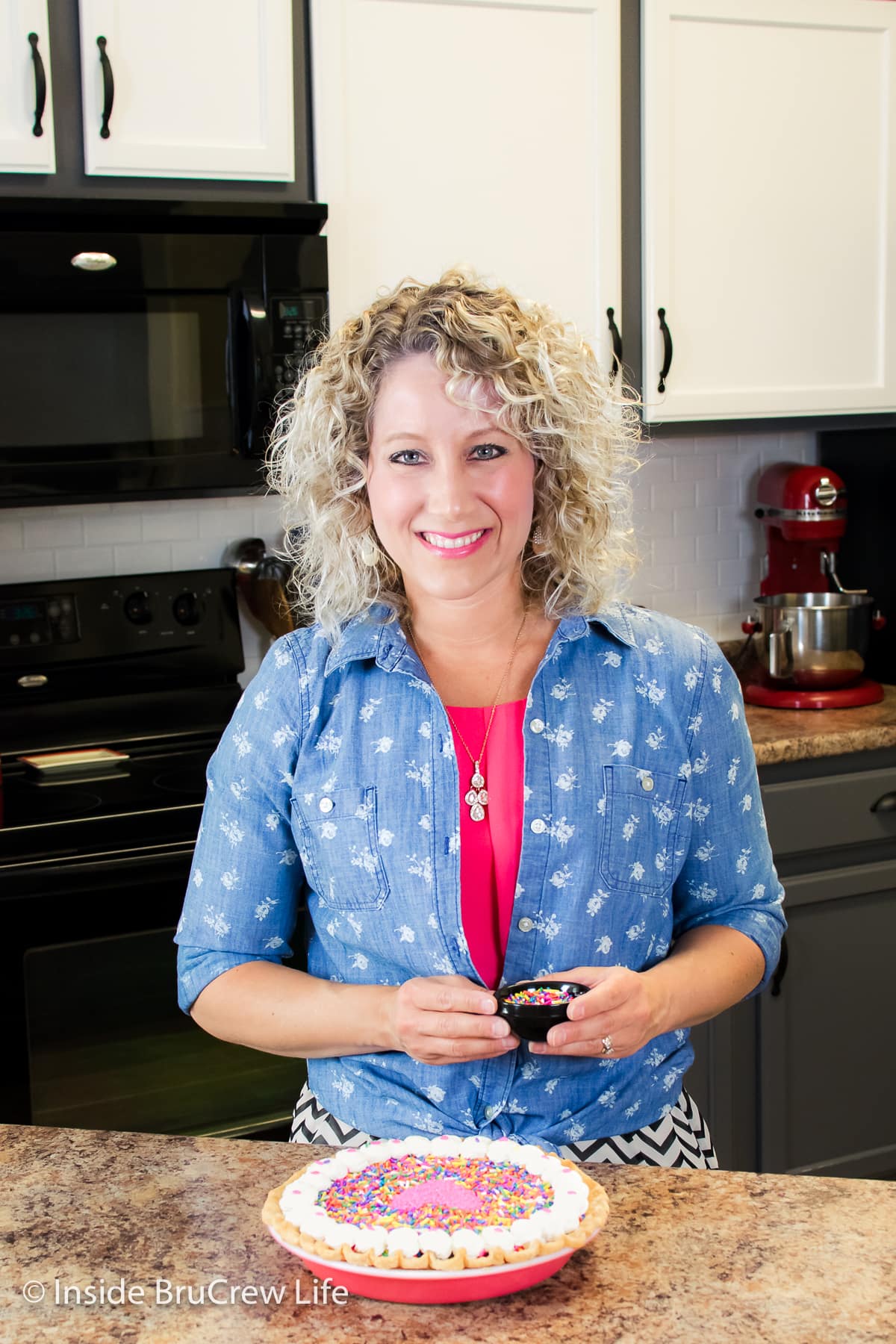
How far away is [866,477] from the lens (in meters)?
3.22

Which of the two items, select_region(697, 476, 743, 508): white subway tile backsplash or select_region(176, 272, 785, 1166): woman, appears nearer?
select_region(176, 272, 785, 1166): woman

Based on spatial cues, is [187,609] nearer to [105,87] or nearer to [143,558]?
[143,558]

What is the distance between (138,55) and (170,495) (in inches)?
28.6

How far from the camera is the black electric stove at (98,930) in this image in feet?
7.04

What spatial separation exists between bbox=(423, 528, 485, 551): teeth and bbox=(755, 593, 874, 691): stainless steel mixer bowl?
1.62m

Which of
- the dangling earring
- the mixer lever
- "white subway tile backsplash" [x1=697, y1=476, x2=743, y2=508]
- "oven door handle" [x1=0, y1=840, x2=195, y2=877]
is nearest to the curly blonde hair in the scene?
the dangling earring

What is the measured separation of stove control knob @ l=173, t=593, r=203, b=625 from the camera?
2.77 metres

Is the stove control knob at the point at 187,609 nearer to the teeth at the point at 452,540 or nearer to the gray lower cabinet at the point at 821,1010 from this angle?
the gray lower cabinet at the point at 821,1010

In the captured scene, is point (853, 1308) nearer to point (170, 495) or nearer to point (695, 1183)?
point (695, 1183)

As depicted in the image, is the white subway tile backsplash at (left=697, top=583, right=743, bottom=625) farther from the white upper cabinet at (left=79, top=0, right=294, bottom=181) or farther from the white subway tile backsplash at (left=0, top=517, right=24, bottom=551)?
the white subway tile backsplash at (left=0, top=517, right=24, bottom=551)

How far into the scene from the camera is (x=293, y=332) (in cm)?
240

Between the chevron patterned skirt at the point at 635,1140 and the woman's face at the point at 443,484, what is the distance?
0.56m

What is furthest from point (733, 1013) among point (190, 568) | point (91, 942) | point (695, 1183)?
point (695, 1183)

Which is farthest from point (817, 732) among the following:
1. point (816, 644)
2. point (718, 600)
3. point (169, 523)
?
point (169, 523)
